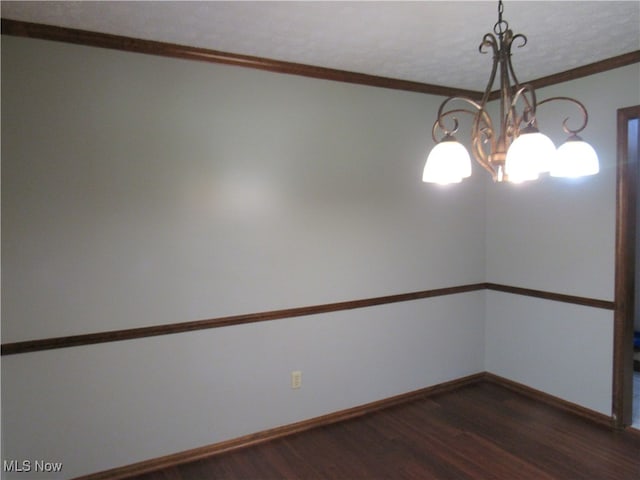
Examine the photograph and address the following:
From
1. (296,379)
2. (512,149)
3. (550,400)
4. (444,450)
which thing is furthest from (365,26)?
(550,400)

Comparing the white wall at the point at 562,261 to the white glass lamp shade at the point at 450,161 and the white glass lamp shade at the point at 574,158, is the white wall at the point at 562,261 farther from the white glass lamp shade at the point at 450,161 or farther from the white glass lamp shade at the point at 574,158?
the white glass lamp shade at the point at 450,161

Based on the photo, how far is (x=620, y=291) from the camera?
10.3ft

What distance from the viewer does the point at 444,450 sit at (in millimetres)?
2910

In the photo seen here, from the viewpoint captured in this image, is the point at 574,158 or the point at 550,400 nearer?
the point at 574,158

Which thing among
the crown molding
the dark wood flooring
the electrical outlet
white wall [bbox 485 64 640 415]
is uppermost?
the crown molding

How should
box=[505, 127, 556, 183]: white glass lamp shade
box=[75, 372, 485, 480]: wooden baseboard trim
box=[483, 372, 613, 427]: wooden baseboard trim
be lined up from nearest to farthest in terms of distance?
box=[505, 127, 556, 183]: white glass lamp shade
box=[75, 372, 485, 480]: wooden baseboard trim
box=[483, 372, 613, 427]: wooden baseboard trim

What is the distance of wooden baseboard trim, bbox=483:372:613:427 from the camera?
328 centimetres

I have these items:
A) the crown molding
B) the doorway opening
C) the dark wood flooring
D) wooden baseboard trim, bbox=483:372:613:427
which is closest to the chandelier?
the crown molding

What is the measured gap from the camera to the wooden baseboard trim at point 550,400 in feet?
10.8

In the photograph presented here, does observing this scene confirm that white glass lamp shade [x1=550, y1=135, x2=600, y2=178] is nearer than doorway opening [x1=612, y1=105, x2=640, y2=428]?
Yes

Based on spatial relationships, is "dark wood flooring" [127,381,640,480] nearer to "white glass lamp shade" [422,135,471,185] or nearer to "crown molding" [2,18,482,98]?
"white glass lamp shade" [422,135,471,185]

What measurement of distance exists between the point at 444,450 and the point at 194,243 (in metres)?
2.09

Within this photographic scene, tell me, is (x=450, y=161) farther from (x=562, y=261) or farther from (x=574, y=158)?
(x=562, y=261)

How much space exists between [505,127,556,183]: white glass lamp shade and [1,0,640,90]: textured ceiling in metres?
0.95
